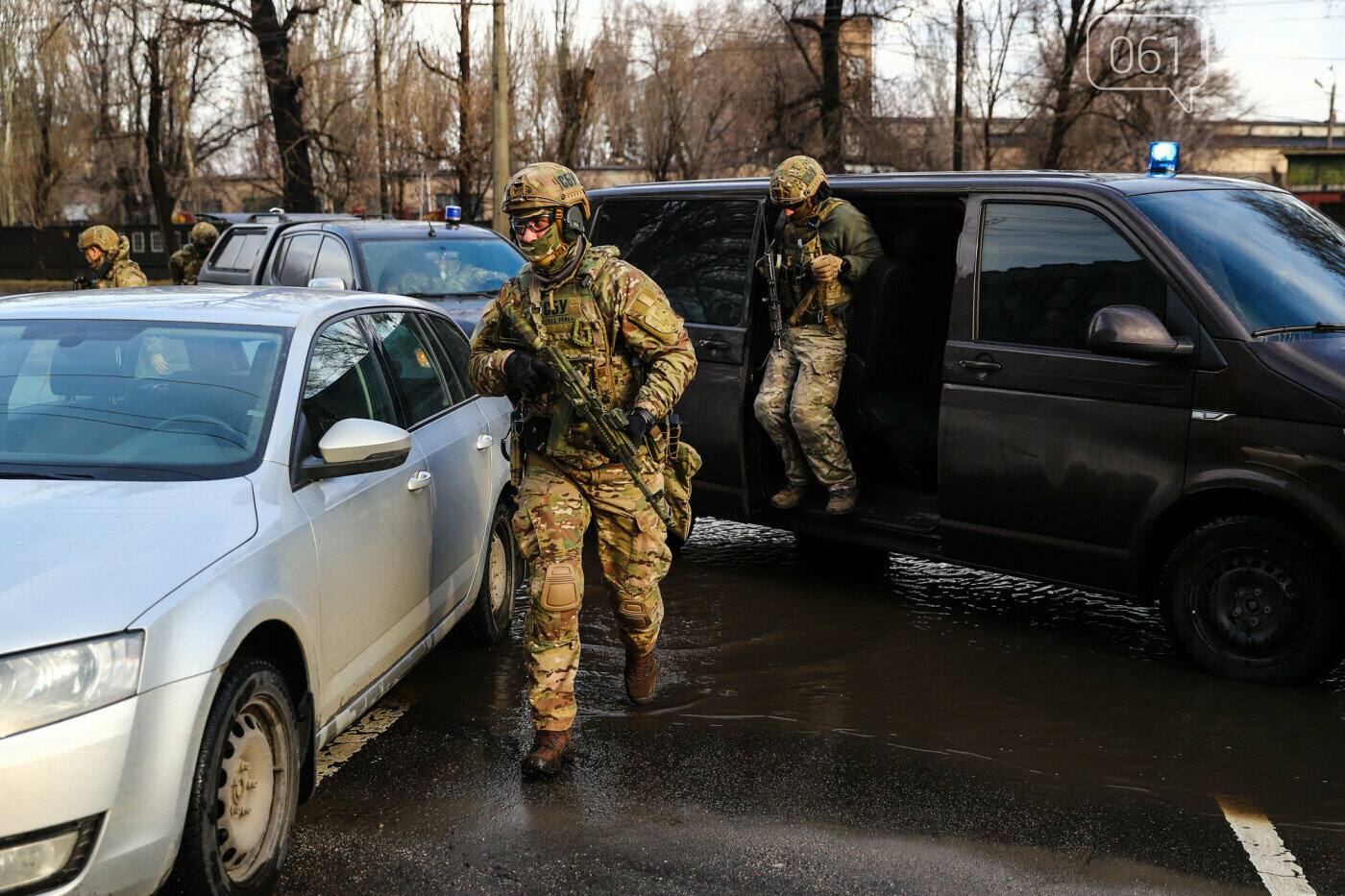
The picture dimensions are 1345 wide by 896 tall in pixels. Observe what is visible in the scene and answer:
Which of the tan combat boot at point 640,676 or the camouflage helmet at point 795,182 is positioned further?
the camouflage helmet at point 795,182

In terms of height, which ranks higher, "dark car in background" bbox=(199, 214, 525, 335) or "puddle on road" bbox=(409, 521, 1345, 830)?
"dark car in background" bbox=(199, 214, 525, 335)

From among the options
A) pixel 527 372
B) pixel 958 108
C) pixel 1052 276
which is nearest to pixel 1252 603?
pixel 1052 276

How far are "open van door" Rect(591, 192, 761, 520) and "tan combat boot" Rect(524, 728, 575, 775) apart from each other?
253 cm

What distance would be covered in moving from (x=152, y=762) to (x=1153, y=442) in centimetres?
381

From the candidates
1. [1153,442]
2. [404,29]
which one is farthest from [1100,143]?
[1153,442]

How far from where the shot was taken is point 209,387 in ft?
12.7

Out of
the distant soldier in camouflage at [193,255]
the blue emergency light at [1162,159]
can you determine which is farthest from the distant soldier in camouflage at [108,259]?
the blue emergency light at [1162,159]

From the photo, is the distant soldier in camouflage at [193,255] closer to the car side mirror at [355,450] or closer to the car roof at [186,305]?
the car roof at [186,305]

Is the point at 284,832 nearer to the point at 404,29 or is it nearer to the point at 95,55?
the point at 404,29

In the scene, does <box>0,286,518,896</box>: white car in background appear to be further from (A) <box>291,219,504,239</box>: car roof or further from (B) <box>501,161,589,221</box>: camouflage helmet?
(A) <box>291,219,504,239</box>: car roof

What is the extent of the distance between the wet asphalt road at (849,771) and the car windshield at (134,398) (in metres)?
1.15

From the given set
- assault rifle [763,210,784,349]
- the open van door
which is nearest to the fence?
the open van door

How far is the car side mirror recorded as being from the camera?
144 inches

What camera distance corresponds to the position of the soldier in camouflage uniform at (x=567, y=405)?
427cm
